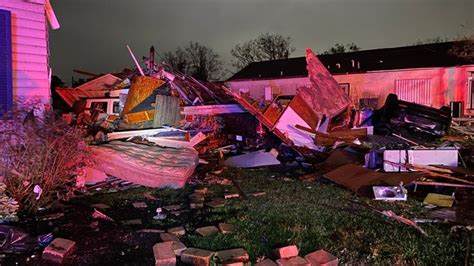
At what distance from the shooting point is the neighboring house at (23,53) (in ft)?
22.3

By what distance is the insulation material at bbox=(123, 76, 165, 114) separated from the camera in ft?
36.0

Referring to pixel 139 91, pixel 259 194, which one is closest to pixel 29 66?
pixel 139 91

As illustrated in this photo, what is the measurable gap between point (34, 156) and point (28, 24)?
2.98 meters

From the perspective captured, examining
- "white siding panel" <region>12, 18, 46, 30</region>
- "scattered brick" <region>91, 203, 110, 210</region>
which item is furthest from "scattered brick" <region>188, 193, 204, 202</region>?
"white siding panel" <region>12, 18, 46, 30</region>

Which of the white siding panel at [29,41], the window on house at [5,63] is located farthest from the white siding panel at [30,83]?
the white siding panel at [29,41]

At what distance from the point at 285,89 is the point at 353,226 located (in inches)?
1002

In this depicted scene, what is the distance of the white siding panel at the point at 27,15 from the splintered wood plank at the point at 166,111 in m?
4.03

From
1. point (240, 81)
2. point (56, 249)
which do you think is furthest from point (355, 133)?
point (240, 81)

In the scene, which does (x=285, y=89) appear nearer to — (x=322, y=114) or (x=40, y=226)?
(x=322, y=114)

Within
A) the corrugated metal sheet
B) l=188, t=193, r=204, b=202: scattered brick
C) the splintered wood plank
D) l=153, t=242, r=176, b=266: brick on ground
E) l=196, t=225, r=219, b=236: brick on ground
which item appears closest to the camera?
l=153, t=242, r=176, b=266: brick on ground

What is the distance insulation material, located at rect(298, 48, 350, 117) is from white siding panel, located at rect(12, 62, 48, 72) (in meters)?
6.45

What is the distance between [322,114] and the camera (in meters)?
11.3

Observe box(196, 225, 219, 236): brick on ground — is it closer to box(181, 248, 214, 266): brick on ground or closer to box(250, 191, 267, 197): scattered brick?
box(181, 248, 214, 266): brick on ground

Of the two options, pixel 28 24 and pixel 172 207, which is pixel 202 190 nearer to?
pixel 172 207
